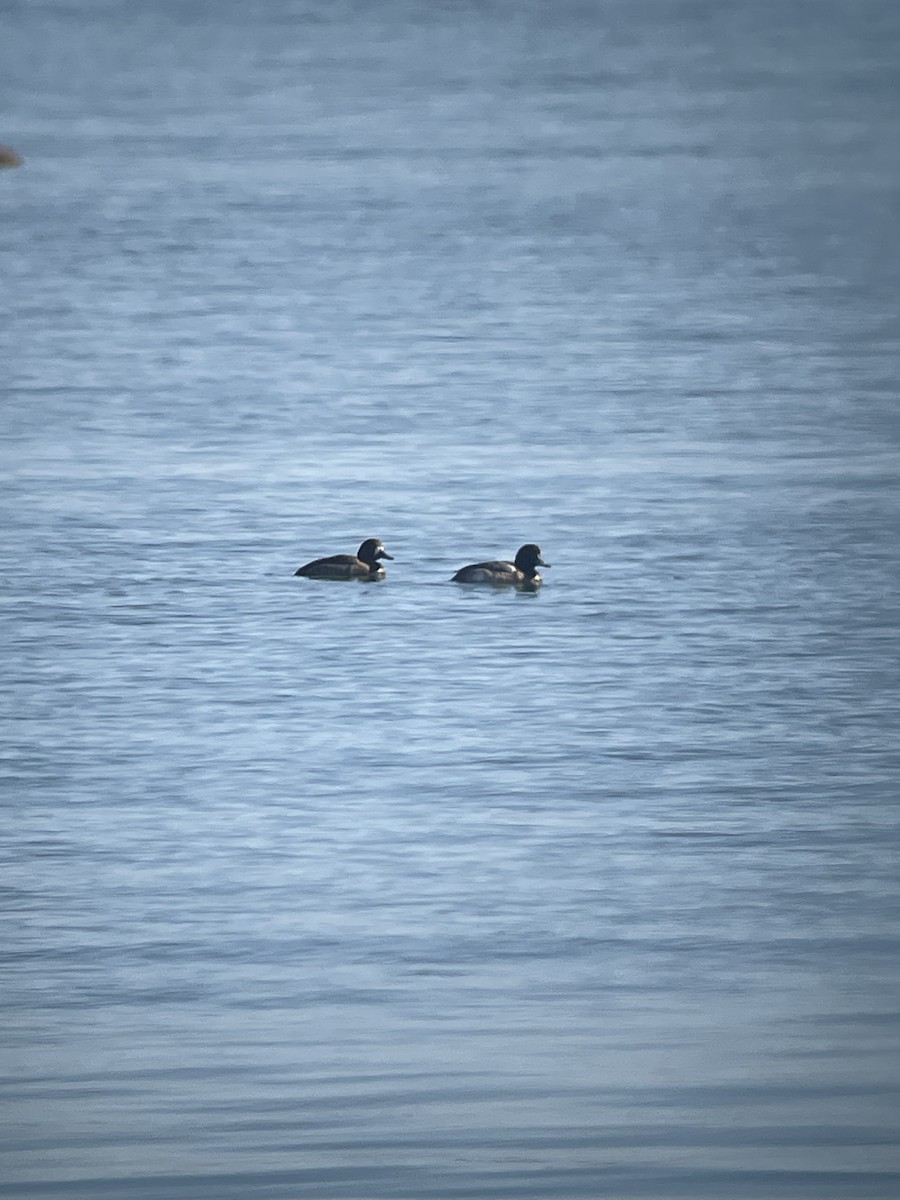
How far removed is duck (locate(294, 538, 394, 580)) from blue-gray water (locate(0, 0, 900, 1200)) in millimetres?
254

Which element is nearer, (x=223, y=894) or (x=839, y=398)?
(x=223, y=894)

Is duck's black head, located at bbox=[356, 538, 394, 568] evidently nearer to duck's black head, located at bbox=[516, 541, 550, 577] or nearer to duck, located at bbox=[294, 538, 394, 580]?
duck, located at bbox=[294, 538, 394, 580]

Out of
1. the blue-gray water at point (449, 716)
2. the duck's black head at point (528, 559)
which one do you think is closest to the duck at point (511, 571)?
the duck's black head at point (528, 559)

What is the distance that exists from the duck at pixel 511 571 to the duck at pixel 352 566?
43 centimetres

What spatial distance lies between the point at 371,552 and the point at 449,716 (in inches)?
125

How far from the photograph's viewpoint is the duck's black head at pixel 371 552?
51.0ft

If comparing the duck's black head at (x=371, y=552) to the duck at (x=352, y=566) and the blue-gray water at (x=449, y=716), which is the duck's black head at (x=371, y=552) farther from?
the blue-gray water at (x=449, y=716)

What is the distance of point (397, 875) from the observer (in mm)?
9914

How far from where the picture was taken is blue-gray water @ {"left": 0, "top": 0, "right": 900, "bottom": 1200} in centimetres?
795

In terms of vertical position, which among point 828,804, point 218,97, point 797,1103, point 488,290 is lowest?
point 797,1103

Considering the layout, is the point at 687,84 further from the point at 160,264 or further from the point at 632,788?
the point at 632,788

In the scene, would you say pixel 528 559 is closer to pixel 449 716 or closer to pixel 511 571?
pixel 511 571

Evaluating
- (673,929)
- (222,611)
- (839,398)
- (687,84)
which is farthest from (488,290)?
(687,84)

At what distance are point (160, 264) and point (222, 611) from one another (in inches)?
605
